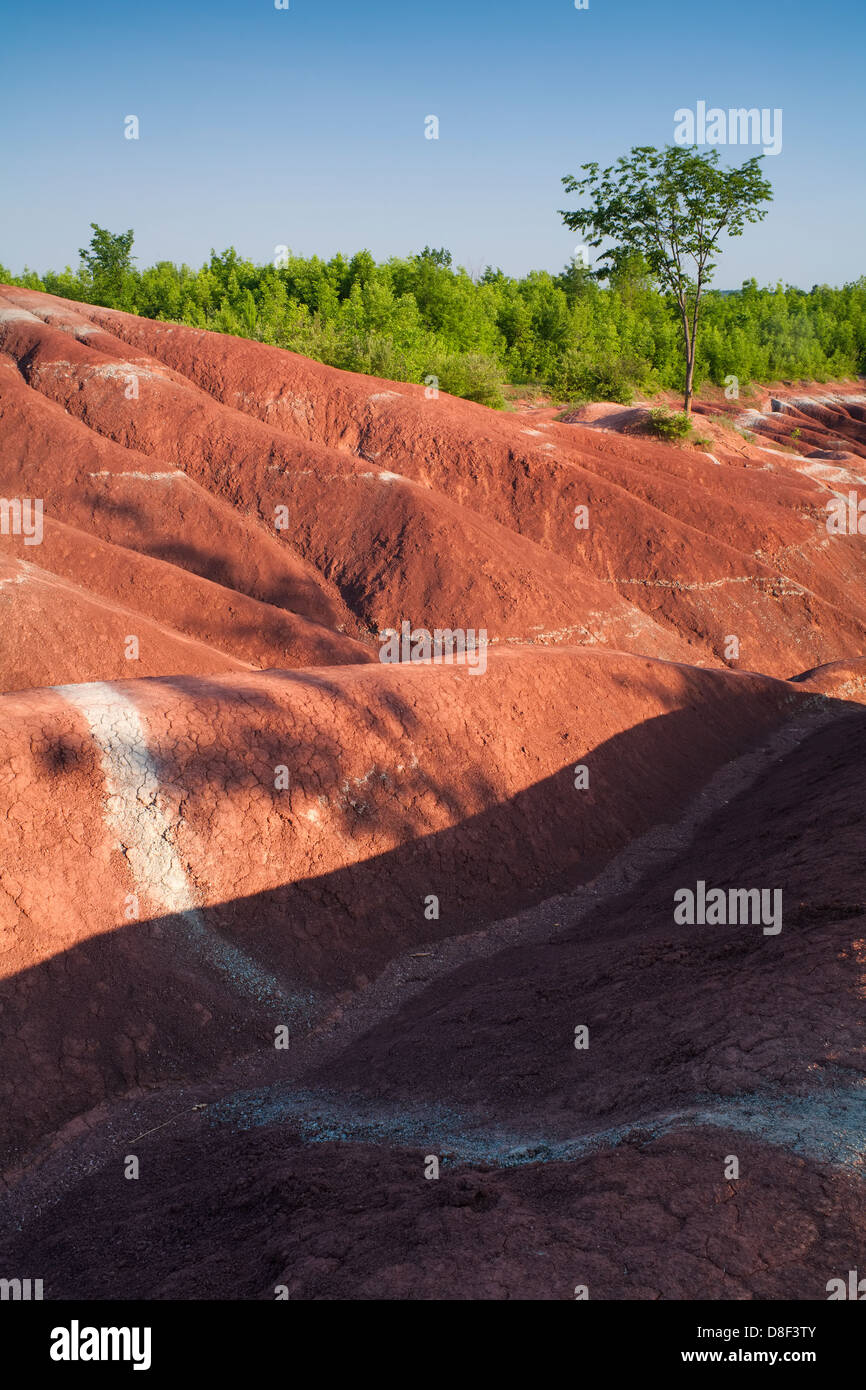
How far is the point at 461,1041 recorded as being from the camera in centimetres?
684

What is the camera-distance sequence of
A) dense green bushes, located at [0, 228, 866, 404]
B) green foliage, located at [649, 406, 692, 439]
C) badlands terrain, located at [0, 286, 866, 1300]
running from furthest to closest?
dense green bushes, located at [0, 228, 866, 404] → green foliage, located at [649, 406, 692, 439] → badlands terrain, located at [0, 286, 866, 1300]

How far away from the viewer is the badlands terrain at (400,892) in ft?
14.0

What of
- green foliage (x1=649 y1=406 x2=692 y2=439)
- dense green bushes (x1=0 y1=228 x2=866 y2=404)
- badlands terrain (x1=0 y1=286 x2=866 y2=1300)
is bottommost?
badlands terrain (x1=0 y1=286 x2=866 y2=1300)

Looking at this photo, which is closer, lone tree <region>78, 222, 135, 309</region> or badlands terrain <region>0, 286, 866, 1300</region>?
badlands terrain <region>0, 286, 866, 1300</region>

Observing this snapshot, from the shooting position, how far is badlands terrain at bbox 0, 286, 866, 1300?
4258mm

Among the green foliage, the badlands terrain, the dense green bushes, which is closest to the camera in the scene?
the badlands terrain

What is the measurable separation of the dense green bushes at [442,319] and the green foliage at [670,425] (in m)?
5.20

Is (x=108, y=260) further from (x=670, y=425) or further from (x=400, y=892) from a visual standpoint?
(x=400, y=892)

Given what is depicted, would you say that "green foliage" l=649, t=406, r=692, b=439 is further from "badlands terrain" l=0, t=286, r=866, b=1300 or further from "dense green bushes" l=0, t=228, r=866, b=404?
"badlands terrain" l=0, t=286, r=866, b=1300

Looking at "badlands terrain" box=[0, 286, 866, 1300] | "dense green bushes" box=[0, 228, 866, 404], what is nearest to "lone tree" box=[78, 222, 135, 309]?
"dense green bushes" box=[0, 228, 866, 404]

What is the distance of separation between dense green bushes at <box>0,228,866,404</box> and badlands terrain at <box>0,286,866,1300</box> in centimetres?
951

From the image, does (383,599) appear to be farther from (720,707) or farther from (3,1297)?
(3,1297)

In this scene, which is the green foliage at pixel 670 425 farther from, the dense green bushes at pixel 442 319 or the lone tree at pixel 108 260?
the lone tree at pixel 108 260

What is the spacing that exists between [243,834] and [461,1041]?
3.05 meters
